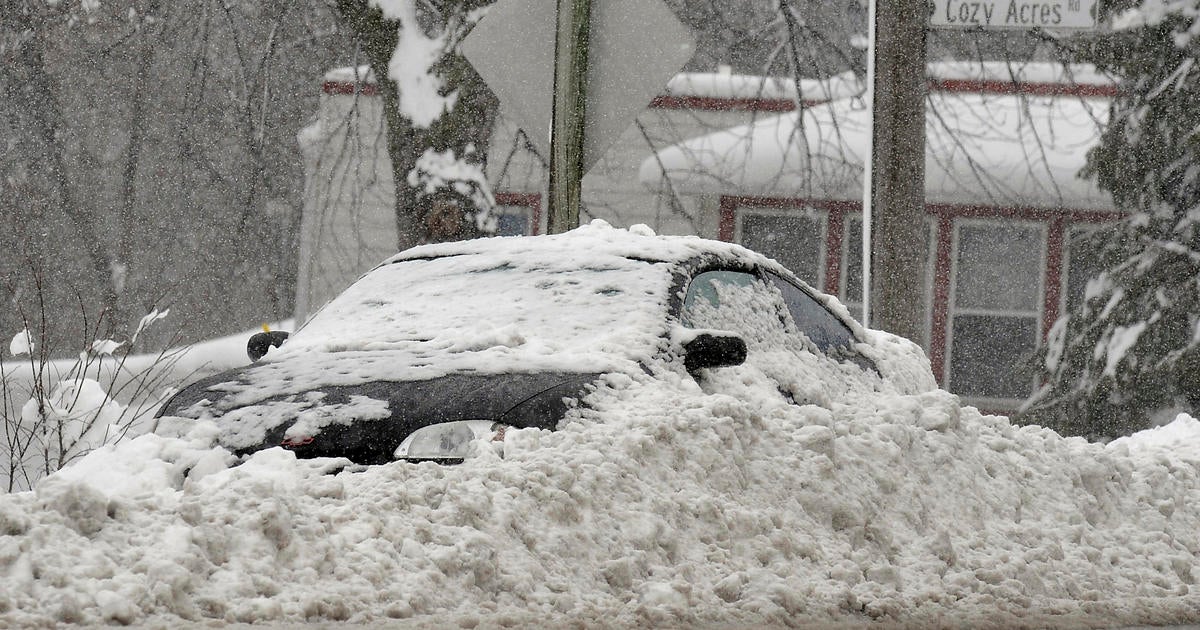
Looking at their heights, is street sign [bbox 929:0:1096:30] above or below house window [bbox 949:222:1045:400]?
above

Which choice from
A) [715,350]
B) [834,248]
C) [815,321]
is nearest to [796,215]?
[834,248]

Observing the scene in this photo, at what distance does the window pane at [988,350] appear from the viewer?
670 inches

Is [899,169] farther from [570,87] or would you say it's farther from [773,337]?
[773,337]

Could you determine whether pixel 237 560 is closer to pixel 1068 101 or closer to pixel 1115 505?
pixel 1115 505

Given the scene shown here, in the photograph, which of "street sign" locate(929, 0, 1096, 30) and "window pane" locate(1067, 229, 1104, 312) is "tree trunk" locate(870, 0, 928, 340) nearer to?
"street sign" locate(929, 0, 1096, 30)

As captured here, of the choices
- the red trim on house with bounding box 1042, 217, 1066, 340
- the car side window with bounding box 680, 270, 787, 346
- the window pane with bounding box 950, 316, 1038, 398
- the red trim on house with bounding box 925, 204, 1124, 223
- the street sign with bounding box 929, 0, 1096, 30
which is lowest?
the window pane with bounding box 950, 316, 1038, 398

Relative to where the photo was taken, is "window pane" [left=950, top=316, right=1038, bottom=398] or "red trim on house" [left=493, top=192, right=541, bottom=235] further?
"red trim on house" [left=493, top=192, right=541, bottom=235]

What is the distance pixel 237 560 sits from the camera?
4.11 m

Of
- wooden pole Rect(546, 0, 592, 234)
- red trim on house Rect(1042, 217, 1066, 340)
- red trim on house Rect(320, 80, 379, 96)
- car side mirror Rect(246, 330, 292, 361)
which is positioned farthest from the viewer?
red trim on house Rect(1042, 217, 1066, 340)

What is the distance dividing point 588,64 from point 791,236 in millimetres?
9639

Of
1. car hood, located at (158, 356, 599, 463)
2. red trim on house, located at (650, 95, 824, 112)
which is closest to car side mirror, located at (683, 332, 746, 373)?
car hood, located at (158, 356, 599, 463)

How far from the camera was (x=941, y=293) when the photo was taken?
16969 millimetres

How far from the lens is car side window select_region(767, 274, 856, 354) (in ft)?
23.1

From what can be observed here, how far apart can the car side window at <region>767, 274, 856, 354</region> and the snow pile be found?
0.78 m
